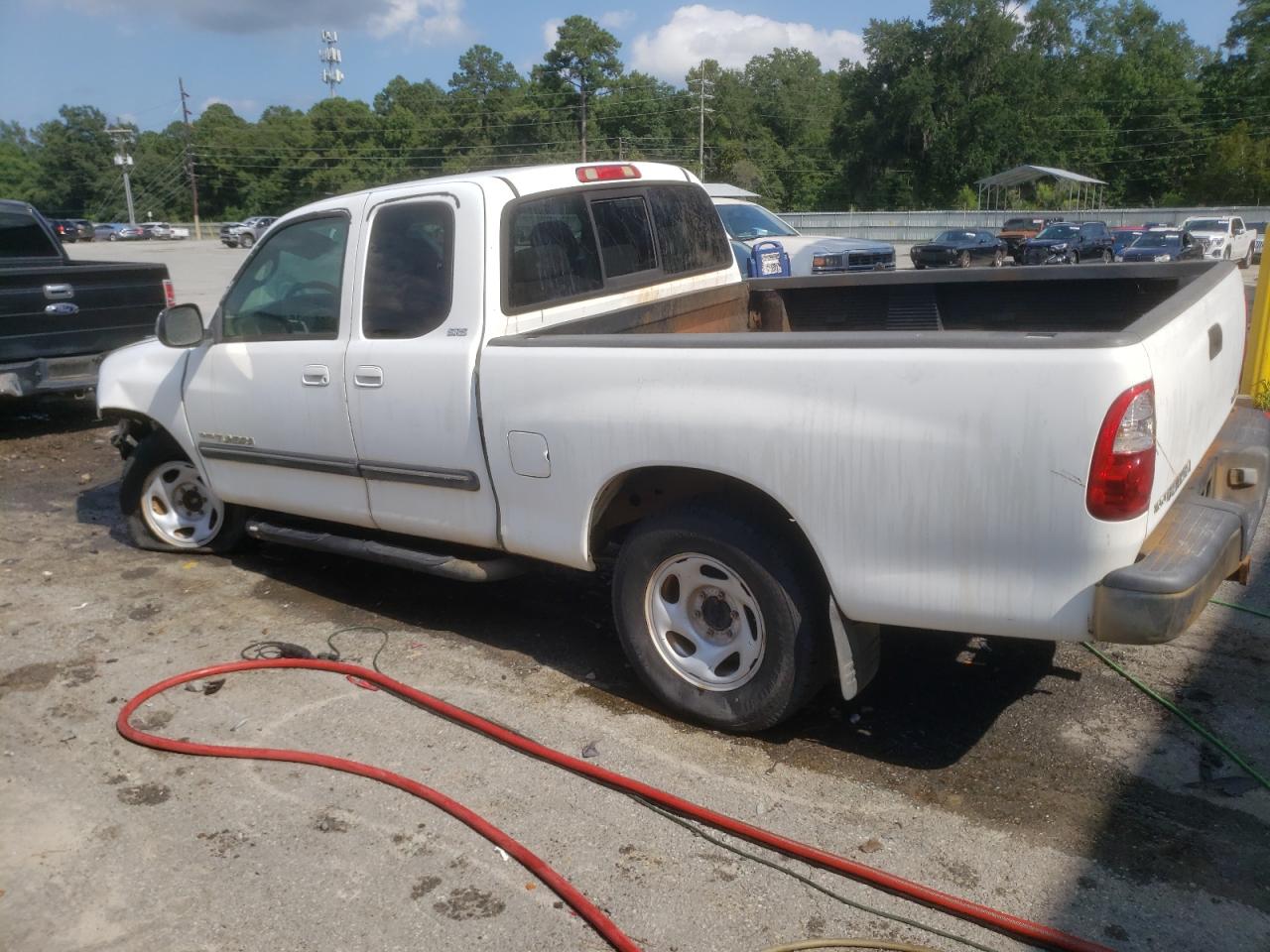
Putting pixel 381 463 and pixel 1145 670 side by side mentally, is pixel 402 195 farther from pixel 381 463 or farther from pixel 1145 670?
pixel 1145 670

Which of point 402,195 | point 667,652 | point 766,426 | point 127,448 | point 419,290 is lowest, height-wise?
point 667,652

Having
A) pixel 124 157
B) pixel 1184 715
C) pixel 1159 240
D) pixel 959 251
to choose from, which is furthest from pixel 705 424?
pixel 124 157

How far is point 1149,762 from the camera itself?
11.7ft

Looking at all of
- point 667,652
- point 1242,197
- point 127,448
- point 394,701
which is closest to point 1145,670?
point 667,652

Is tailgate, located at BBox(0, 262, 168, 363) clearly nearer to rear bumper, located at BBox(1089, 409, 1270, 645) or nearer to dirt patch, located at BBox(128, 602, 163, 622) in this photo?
dirt patch, located at BBox(128, 602, 163, 622)

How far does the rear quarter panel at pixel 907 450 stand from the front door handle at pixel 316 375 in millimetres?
1395

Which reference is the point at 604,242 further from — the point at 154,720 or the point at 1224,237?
the point at 1224,237

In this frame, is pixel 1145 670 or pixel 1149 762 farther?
pixel 1145 670

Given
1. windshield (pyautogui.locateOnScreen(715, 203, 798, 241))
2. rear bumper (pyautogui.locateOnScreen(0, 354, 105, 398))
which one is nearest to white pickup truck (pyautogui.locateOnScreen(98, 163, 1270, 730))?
rear bumper (pyautogui.locateOnScreen(0, 354, 105, 398))

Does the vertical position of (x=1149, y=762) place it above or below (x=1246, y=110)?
below

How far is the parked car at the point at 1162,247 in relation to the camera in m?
28.0

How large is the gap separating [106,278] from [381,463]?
606cm

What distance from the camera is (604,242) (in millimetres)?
4781

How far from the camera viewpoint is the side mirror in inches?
203
